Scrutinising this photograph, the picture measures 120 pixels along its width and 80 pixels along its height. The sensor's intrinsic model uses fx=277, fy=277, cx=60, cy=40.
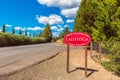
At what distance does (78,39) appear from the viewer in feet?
46.1

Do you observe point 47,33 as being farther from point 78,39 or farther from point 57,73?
point 57,73

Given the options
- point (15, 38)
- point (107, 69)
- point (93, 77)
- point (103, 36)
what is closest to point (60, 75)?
point (93, 77)

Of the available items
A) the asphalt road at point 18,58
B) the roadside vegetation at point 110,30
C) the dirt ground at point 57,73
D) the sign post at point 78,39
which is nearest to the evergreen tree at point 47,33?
the asphalt road at point 18,58

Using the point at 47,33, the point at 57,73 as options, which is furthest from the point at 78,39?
the point at 47,33

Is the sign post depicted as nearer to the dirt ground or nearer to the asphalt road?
the dirt ground

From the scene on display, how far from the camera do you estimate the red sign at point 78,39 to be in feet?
45.6

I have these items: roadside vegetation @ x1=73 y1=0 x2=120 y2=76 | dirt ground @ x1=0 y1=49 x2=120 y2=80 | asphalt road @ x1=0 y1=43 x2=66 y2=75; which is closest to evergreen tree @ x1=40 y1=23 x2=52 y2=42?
asphalt road @ x1=0 y1=43 x2=66 y2=75

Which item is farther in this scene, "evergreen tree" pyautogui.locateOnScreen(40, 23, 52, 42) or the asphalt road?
"evergreen tree" pyautogui.locateOnScreen(40, 23, 52, 42)

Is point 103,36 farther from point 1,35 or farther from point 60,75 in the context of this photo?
point 1,35

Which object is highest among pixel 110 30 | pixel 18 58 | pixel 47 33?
pixel 47 33

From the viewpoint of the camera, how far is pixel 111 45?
16.2 meters

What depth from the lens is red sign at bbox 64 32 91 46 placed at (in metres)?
13.9

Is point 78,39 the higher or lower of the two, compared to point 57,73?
higher

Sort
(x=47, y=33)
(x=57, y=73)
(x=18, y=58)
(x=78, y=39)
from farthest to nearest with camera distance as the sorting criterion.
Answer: (x=47, y=33) < (x=18, y=58) < (x=78, y=39) < (x=57, y=73)
